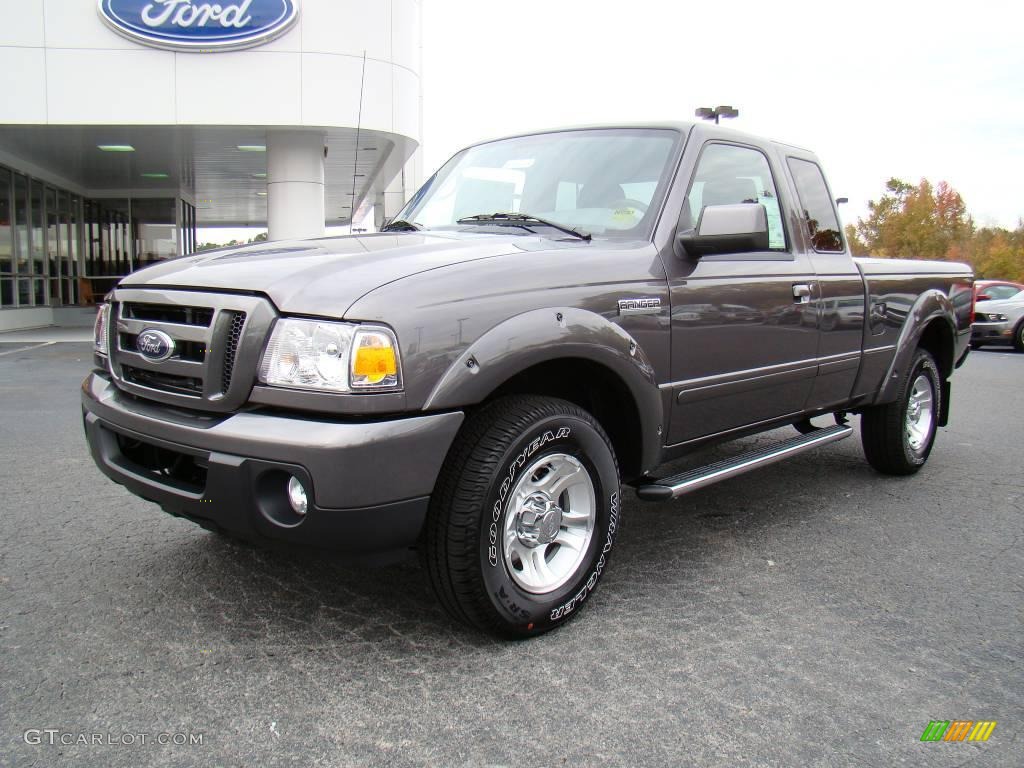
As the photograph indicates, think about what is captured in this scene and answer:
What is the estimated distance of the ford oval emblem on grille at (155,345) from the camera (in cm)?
271

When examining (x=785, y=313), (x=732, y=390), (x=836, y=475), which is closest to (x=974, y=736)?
(x=732, y=390)

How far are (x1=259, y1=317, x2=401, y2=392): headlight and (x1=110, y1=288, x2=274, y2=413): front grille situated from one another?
0.07 metres

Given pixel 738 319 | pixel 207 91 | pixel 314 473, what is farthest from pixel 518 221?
pixel 207 91

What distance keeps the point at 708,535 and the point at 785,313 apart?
1.13 m

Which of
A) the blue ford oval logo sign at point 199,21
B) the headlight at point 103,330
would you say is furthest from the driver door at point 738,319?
the blue ford oval logo sign at point 199,21

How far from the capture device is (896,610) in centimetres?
319

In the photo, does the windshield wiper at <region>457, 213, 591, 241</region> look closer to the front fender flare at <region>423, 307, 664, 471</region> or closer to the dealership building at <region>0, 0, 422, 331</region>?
the front fender flare at <region>423, 307, 664, 471</region>

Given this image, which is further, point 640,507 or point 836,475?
point 836,475

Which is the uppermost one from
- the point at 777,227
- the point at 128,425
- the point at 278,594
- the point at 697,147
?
the point at 697,147

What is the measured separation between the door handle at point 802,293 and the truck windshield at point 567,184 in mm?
949

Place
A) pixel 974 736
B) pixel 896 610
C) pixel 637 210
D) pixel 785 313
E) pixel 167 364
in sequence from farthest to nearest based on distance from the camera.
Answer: pixel 785 313, pixel 637 210, pixel 896 610, pixel 167 364, pixel 974 736

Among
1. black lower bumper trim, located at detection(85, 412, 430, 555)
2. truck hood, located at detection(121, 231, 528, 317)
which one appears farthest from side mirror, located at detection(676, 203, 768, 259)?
black lower bumper trim, located at detection(85, 412, 430, 555)

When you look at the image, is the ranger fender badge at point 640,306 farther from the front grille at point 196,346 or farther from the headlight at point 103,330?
the headlight at point 103,330

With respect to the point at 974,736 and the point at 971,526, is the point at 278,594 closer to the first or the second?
the point at 974,736
